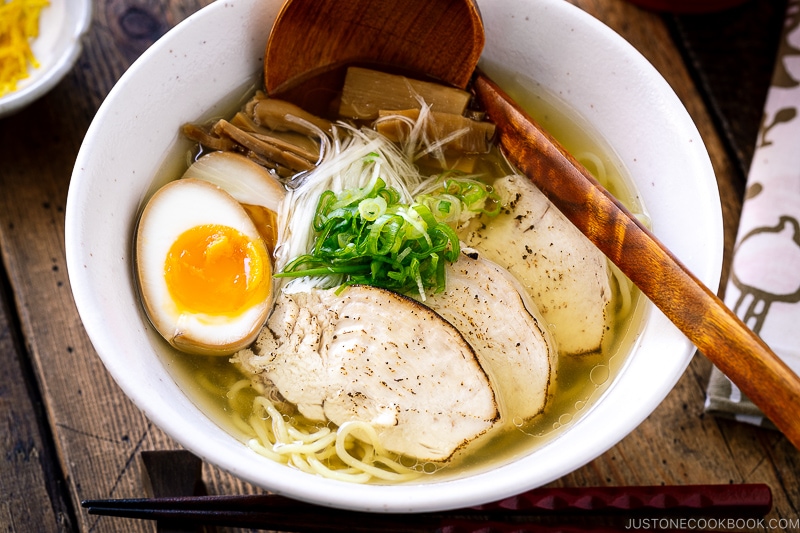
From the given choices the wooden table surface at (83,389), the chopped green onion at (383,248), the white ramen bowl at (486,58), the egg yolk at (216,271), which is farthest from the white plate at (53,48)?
the chopped green onion at (383,248)

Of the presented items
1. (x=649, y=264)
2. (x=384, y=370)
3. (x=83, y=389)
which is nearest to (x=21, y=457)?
(x=83, y=389)

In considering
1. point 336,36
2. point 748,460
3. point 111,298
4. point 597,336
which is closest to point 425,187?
point 336,36

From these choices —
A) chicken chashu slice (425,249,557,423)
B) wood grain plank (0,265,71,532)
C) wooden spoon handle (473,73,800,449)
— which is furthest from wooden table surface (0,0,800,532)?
wooden spoon handle (473,73,800,449)

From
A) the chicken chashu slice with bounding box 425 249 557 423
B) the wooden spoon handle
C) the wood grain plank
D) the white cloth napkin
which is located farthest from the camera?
the white cloth napkin

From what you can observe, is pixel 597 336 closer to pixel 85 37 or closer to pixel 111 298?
pixel 111 298

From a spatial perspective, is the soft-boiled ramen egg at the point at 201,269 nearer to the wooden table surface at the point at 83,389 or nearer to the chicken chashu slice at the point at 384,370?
the chicken chashu slice at the point at 384,370

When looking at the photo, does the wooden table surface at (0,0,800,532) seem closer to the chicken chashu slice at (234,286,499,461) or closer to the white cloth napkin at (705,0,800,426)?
the white cloth napkin at (705,0,800,426)
